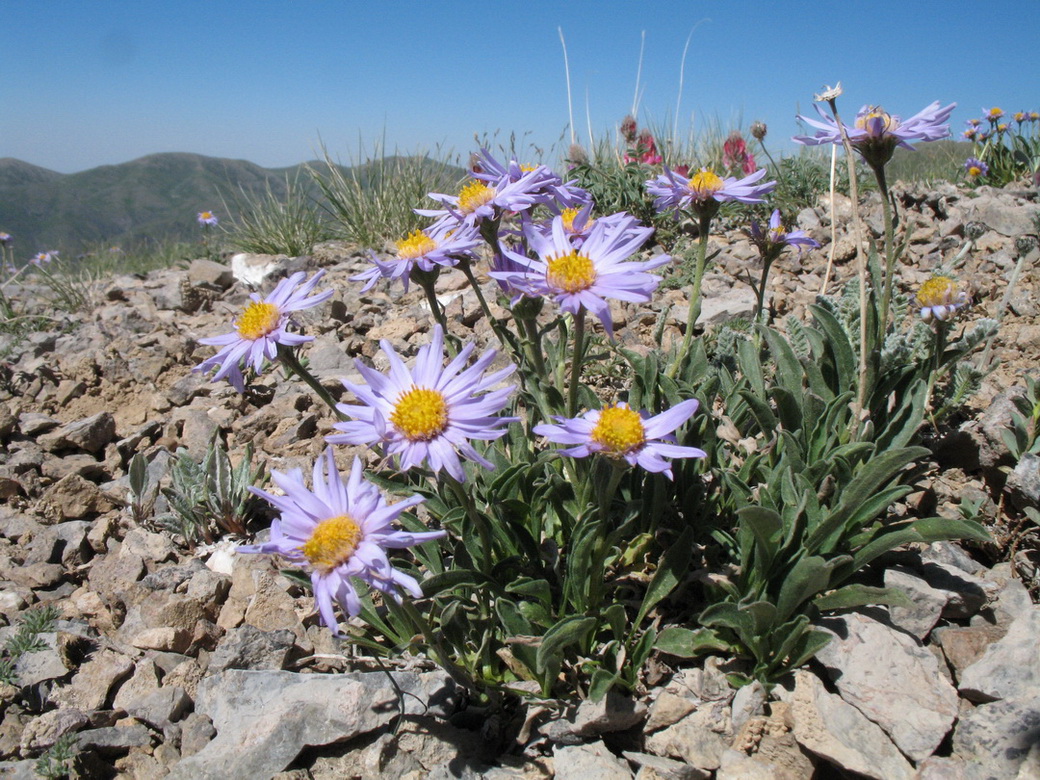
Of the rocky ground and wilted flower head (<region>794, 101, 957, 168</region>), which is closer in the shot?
the rocky ground

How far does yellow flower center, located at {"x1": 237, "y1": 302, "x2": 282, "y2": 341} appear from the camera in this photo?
2.33 metres

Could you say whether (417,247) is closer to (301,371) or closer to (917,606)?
(301,371)

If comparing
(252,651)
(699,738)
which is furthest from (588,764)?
(252,651)

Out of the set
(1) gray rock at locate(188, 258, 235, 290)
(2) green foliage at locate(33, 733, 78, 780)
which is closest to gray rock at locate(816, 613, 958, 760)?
(2) green foliage at locate(33, 733, 78, 780)

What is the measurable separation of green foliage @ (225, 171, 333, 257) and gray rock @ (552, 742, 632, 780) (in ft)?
21.4

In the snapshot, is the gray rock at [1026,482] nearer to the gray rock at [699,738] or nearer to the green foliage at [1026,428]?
the green foliage at [1026,428]

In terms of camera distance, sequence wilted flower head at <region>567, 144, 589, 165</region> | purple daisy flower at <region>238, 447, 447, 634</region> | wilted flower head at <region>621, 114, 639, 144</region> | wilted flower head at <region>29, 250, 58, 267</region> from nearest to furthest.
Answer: purple daisy flower at <region>238, 447, 447, 634</region> < wilted flower head at <region>567, 144, 589, 165</region> < wilted flower head at <region>621, 114, 639, 144</region> < wilted flower head at <region>29, 250, 58, 267</region>

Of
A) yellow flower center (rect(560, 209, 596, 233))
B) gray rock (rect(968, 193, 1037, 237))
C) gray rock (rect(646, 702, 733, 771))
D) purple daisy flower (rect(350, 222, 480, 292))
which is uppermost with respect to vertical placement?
gray rock (rect(968, 193, 1037, 237))

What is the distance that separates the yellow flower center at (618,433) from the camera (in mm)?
1848

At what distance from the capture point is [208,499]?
10.3 feet

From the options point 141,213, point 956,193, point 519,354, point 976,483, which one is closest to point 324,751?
point 519,354

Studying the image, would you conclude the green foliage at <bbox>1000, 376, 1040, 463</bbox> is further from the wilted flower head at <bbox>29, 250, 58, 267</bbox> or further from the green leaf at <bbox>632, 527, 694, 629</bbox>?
the wilted flower head at <bbox>29, 250, 58, 267</bbox>

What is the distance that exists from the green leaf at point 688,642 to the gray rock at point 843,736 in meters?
0.26

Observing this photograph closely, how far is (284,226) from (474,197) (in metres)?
5.96
